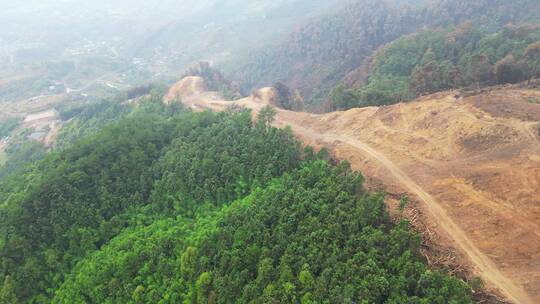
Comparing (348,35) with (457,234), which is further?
(348,35)

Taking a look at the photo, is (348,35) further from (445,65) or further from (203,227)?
(203,227)

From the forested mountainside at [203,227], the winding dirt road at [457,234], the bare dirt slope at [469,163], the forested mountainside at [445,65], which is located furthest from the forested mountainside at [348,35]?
the winding dirt road at [457,234]

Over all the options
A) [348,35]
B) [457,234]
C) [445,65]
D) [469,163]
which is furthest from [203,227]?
[348,35]

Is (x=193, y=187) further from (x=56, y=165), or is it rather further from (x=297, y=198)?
(x=56, y=165)

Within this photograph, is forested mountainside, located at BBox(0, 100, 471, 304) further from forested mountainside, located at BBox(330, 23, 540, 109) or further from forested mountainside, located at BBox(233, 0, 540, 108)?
forested mountainside, located at BBox(233, 0, 540, 108)

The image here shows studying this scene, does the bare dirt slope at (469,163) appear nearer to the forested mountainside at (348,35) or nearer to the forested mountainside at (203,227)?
the forested mountainside at (203,227)

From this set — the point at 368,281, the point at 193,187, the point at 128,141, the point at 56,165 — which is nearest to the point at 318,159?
the point at 193,187

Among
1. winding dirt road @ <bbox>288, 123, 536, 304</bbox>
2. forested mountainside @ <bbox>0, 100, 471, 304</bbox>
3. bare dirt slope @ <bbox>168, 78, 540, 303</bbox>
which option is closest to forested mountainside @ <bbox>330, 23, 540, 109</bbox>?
bare dirt slope @ <bbox>168, 78, 540, 303</bbox>
